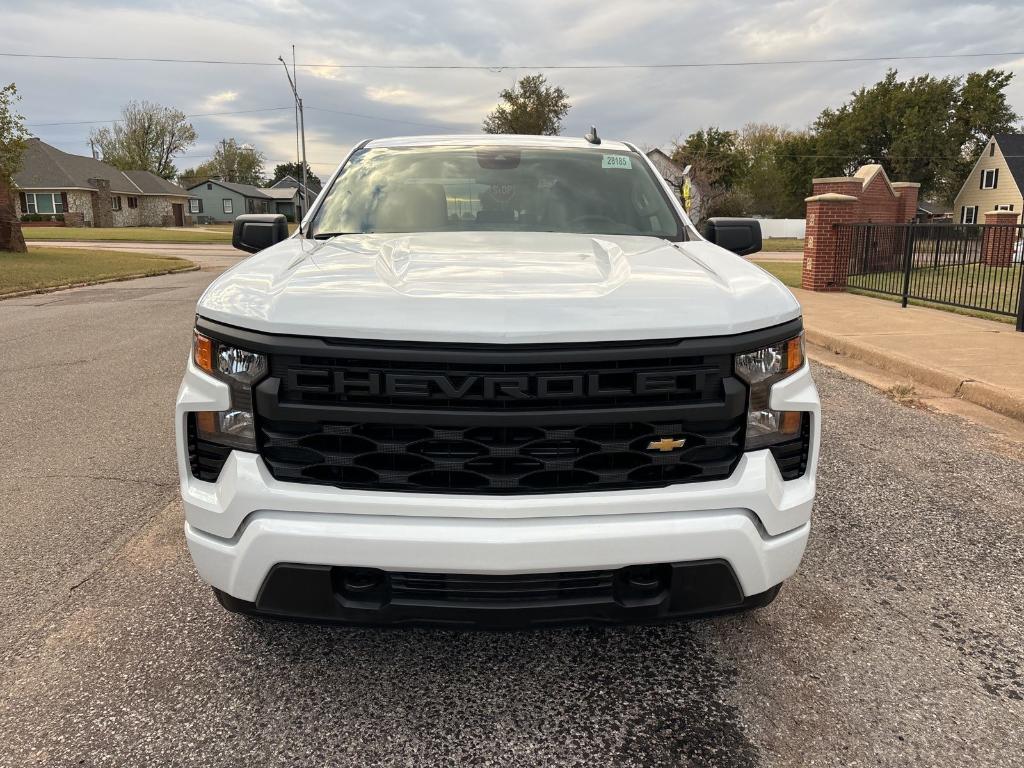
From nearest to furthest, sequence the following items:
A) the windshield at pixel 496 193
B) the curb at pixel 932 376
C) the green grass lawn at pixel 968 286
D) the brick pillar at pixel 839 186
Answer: the windshield at pixel 496 193 → the curb at pixel 932 376 → the green grass lawn at pixel 968 286 → the brick pillar at pixel 839 186

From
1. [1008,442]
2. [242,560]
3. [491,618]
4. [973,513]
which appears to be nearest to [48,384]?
[242,560]

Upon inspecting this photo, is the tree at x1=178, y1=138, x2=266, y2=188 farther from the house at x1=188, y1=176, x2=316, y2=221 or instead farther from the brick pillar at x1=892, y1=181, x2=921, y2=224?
the brick pillar at x1=892, y1=181, x2=921, y2=224

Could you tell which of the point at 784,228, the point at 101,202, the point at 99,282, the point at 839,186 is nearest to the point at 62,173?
the point at 101,202

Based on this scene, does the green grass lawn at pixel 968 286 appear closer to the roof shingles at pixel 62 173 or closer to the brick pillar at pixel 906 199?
the brick pillar at pixel 906 199

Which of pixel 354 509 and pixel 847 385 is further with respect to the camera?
pixel 847 385

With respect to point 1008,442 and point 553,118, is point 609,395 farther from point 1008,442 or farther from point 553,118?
point 553,118

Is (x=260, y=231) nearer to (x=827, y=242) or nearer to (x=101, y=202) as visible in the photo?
(x=827, y=242)

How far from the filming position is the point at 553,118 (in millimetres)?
74188

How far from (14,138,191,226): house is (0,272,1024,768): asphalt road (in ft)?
220

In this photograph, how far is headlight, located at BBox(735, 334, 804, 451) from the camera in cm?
215

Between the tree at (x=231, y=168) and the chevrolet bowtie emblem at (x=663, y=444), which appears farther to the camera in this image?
the tree at (x=231, y=168)

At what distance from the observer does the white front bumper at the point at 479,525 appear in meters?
2.01

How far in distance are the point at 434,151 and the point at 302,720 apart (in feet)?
9.07

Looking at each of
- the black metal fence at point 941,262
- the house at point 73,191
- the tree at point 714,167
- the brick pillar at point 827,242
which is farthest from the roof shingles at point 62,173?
the black metal fence at point 941,262
